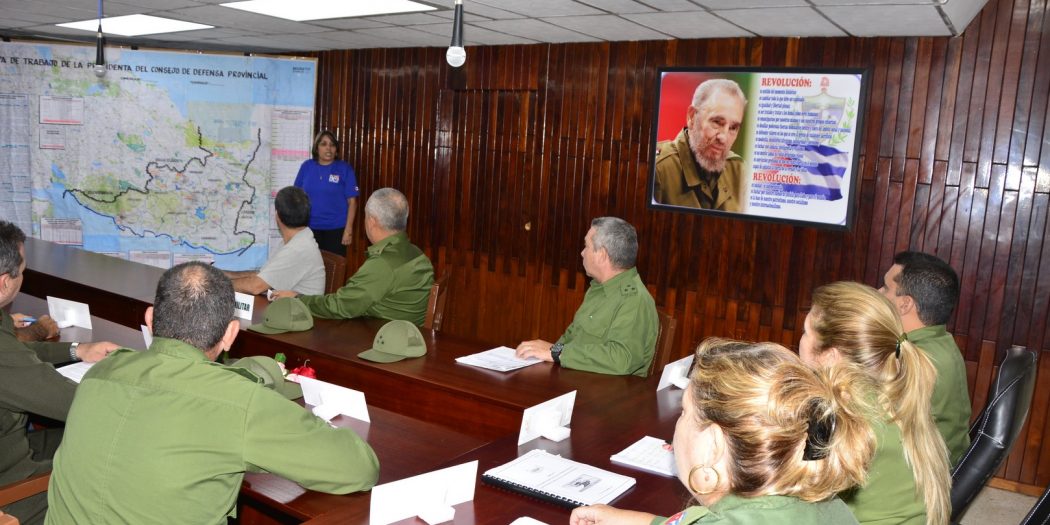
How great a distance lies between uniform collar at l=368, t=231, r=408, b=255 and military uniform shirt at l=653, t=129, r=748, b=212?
201cm

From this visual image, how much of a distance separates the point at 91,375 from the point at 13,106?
5.41m

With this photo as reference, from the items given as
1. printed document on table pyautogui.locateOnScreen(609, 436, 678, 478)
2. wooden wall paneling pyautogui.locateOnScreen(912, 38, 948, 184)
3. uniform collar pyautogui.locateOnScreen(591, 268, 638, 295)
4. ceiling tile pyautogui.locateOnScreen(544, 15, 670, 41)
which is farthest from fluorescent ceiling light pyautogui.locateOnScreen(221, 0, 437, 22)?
printed document on table pyautogui.locateOnScreen(609, 436, 678, 478)

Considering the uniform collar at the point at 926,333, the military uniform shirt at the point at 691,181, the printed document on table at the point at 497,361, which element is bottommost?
the printed document on table at the point at 497,361

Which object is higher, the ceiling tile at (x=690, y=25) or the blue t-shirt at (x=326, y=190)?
the ceiling tile at (x=690, y=25)

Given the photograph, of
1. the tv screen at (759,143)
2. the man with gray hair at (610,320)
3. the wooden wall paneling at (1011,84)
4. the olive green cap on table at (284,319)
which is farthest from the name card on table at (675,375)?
the wooden wall paneling at (1011,84)

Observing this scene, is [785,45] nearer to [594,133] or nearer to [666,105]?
[666,105]

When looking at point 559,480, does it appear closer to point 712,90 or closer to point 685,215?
point 685,215

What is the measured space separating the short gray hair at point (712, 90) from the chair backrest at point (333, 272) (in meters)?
2.39

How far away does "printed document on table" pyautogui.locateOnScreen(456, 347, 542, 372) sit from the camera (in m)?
3.08

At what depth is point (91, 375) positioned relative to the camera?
178 centimetres

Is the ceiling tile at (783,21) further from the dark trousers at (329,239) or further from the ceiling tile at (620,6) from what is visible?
the dark trousers at (329,239)

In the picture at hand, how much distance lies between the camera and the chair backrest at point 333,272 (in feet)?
15.3

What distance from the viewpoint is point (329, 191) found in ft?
22.2

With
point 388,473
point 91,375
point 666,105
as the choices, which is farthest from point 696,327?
point 91,375
